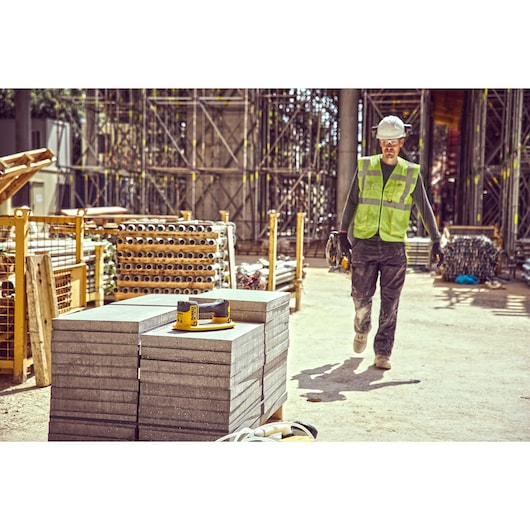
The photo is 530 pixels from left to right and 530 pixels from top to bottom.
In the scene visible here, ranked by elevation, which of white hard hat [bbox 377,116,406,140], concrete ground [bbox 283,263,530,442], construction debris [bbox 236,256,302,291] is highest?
white hard hat [bbox 377,116,406,140]

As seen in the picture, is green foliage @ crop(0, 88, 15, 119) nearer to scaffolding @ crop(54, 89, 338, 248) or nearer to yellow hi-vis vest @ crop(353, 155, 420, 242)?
scaffolding @ crop(54, 89, 338, 248)

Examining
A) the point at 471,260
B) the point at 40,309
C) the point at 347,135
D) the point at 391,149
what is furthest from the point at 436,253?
the point at 347,135

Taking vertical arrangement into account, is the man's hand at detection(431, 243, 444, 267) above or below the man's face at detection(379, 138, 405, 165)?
below

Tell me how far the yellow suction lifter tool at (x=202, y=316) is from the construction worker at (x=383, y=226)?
284 cm

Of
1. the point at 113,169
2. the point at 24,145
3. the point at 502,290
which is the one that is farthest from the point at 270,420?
the point at 24,145

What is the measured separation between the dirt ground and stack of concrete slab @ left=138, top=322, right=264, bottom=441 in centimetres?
126

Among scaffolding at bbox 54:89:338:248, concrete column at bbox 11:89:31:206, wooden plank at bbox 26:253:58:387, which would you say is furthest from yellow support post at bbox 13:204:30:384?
concrete column at bbox 11:89:31:206

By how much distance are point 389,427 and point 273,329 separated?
1.17 metres

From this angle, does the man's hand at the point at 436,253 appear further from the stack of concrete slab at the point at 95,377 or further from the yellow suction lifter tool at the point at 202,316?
the stack of concrete slab at the point at 95,377

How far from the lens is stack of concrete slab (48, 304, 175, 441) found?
4078 millimetres
